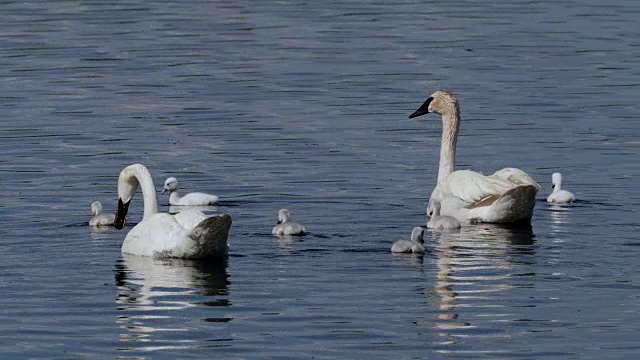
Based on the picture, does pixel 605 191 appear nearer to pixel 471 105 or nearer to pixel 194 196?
pixel 194 196

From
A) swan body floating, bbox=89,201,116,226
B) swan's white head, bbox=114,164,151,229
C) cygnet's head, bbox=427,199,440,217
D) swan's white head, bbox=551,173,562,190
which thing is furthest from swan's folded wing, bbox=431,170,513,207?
swan body floating, bbox=89,201,116,226

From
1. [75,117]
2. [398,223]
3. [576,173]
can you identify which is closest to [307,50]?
[75,117]

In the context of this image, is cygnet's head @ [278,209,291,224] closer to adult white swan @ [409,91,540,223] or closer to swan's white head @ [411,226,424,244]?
swan's white head @ [411,226,424,244]

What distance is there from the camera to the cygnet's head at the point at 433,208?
788 inches

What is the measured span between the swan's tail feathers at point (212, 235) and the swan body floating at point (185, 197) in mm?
3365

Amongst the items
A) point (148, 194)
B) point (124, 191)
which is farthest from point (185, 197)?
point (148, 194)

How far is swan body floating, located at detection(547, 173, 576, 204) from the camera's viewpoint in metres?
20.9

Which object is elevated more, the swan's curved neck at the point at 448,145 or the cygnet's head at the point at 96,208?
the swan's curved neck at the point at 448,145

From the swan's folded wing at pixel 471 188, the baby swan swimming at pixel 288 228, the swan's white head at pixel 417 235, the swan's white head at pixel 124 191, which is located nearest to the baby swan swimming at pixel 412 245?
the swan's white head at pixel 417 235

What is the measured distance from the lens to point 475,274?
16781mm

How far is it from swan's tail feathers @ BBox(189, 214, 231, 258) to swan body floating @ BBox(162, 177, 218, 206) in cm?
337

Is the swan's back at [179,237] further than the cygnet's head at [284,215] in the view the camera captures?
No

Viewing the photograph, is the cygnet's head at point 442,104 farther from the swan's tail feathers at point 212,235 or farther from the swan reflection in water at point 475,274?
the swan's tail feathers at point 212,235

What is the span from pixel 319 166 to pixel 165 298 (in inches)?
→ 314
